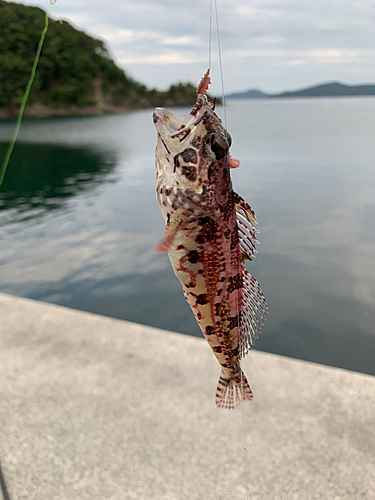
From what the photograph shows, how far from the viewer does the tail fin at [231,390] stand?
2.00m

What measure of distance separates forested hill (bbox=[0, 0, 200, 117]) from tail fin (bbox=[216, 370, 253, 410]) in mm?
33494

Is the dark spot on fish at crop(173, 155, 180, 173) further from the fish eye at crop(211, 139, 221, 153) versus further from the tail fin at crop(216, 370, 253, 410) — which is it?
the tail fin at crop(216, 370, 253, 410)

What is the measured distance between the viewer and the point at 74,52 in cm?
4612

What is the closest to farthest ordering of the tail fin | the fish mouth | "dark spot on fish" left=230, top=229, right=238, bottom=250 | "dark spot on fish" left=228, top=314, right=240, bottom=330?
1. the fish mouth
2. "dark spot on fish" left=230, top=229, right=238, bottom=250
3. "dark spot on fish" left=228, top=314, right=240, bottom=330
4. the tail fin

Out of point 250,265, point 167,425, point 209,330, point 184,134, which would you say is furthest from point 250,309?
point 250,265

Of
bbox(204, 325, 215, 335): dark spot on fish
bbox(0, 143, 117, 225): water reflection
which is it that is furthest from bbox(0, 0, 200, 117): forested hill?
bbox(204, 325, 215, 335): dark spot on fish

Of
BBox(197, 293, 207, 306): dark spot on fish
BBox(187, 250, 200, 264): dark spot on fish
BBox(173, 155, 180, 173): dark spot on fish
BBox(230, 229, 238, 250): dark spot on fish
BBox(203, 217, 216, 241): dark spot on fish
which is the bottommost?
BBox(197, 293, 207, 306): dark spot on fish

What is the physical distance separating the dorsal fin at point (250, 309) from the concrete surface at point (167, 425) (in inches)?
83.5

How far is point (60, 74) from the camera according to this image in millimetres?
46688

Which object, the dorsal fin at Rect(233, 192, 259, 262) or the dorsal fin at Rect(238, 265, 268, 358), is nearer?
the dorsal fin at Rect(233, 192, 259, 262)

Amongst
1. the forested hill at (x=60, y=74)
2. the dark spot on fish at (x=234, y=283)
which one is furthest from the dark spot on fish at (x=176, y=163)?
the forested hill at (x=60, y=74)

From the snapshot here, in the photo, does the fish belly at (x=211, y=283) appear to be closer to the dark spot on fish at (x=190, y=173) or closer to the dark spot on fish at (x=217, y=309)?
the dark spot on fish at (x=217, y=309)

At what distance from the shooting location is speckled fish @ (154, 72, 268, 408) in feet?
4.57

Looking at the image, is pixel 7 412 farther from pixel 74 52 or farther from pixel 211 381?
pixel 74 52
